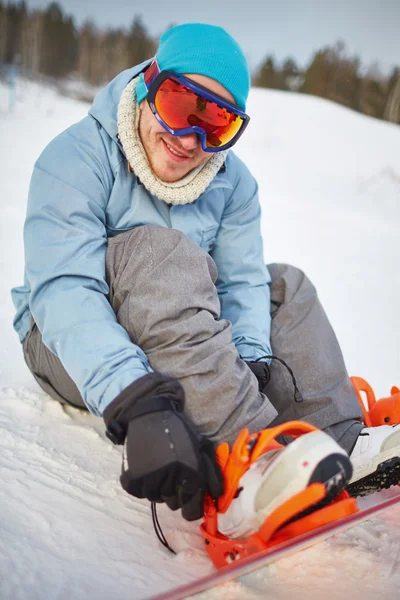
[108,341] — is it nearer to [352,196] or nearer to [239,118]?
[239,118]

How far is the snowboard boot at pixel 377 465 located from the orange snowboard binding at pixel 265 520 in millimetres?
270

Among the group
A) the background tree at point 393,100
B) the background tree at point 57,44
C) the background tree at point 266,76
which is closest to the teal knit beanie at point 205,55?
the background tree at point 57,44

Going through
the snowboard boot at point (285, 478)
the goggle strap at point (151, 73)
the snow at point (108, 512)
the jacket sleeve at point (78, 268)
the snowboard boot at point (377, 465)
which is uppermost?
the goggle strap at point (151, 73)

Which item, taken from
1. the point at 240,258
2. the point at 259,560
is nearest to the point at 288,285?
the point at 240,258

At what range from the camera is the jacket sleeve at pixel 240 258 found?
1.81 meters

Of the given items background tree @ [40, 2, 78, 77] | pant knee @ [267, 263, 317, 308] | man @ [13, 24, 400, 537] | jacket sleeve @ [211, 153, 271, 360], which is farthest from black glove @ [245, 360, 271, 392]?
background tree @ [40, 2, 78, 77]

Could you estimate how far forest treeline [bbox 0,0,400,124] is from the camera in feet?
58.1

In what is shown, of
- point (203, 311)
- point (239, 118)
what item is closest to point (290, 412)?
point (203, 311)

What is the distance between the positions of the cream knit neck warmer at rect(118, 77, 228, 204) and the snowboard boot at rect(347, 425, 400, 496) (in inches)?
35.1

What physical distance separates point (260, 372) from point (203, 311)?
0.40 meters

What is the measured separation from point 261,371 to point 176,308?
461mm

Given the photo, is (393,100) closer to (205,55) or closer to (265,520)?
(205,55)

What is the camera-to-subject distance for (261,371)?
1608 millimetres

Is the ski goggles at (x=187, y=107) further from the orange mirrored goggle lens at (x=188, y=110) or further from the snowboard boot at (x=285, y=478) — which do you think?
the snowboard boot at (x=285, y=478)
